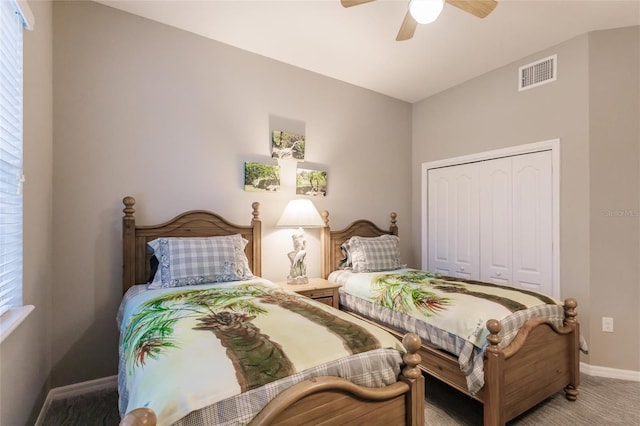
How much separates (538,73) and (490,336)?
2574mm

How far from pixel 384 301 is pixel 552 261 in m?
1.61

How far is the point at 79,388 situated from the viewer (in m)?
2.15

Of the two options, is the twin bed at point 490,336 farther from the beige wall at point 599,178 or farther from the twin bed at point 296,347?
the beige wall at point 599,178

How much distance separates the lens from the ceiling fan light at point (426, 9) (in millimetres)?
1660

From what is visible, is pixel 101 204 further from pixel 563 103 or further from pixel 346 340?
pixel 563 103

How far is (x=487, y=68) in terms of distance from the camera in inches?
125

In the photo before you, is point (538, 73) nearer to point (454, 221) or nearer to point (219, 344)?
point (454, 221)

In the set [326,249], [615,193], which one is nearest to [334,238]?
[326,249]

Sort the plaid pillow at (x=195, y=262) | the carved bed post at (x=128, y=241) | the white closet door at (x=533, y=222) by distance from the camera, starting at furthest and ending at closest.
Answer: the white closet door at (x=533, y=222)
the carved bed post at (x=128, y=241)
the plaid pillow at (x=195, y=262)

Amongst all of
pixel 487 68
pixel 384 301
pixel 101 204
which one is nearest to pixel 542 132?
pixel 487 68

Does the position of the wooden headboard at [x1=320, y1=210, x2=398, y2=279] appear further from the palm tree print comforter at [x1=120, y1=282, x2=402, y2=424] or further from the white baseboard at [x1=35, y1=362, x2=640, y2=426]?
the white baseboard at [x1=35, y1=362, x2=640, y2=426]

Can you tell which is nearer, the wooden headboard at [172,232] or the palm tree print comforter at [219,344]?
the palm tree print comforter at [219,344]

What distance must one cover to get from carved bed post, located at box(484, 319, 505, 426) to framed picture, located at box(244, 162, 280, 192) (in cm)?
212

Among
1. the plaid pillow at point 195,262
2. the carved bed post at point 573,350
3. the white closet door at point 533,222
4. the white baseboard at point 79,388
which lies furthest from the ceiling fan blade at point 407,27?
the white baseboard at point 79,388
